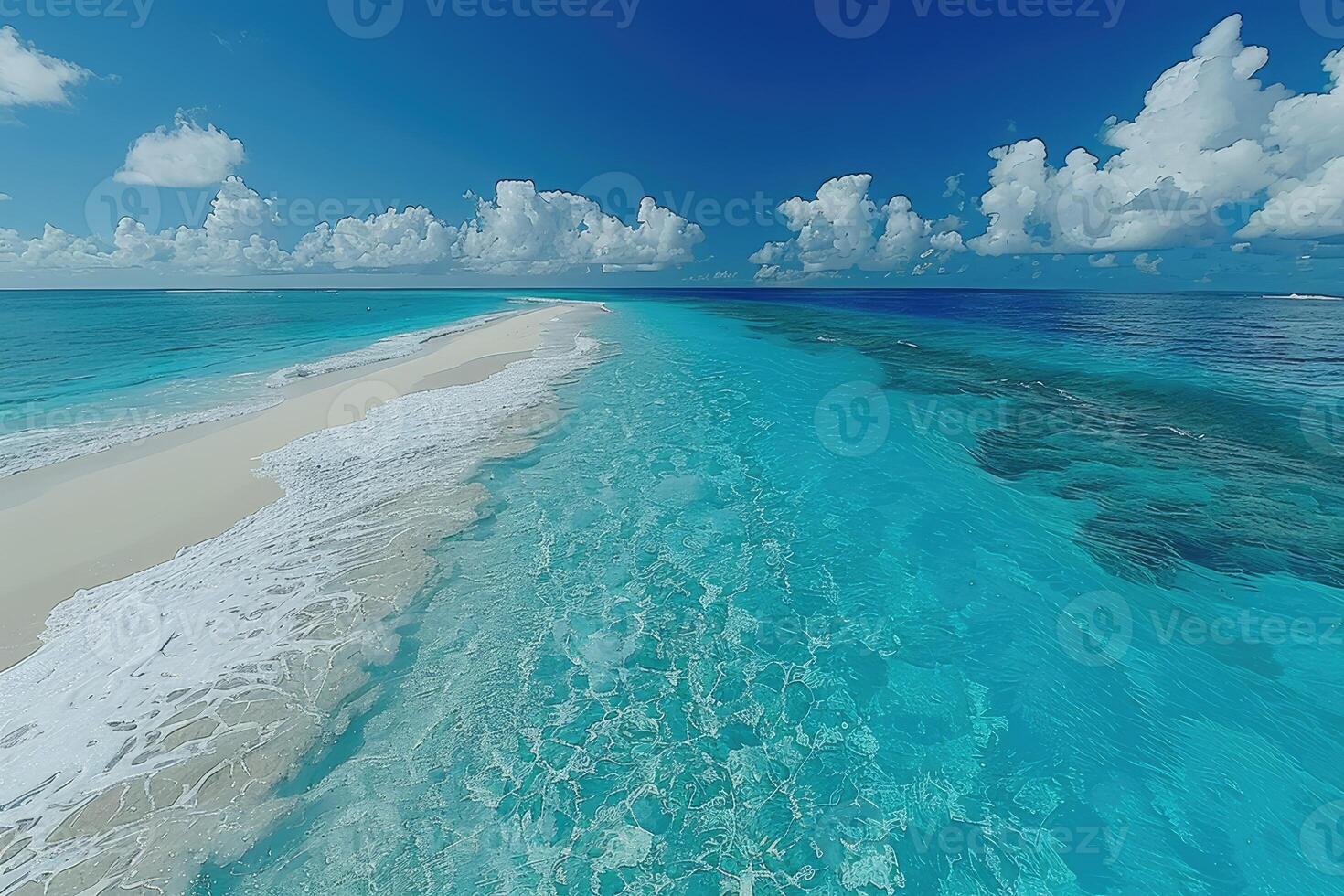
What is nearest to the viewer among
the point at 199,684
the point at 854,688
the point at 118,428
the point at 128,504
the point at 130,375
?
the point at 199,684

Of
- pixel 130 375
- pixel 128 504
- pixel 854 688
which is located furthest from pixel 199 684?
pixel 130 375

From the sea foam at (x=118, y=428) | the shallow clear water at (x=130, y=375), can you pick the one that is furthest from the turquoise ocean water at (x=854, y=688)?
the shallow clear water at (x=130, y=375)

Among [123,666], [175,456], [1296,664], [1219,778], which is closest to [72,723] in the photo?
[123,666]

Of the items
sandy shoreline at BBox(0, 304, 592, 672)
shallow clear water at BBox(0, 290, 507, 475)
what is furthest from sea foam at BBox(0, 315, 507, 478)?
sandy shoreline at BBox(0, 304, 592, 672)

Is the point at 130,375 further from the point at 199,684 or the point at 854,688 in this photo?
the point at 854,688

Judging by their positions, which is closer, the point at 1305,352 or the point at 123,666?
the point at 123,666

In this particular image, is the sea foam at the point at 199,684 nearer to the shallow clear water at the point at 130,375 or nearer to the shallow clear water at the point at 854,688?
the shallow clear water at the point at 854,688

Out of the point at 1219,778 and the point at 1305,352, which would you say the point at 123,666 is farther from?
the point at 1305,352
